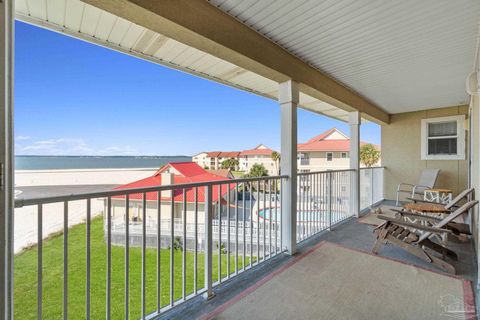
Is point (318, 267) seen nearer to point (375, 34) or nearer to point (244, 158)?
point (375, 34)

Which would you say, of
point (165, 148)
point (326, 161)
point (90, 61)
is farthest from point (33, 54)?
point (326, 161)

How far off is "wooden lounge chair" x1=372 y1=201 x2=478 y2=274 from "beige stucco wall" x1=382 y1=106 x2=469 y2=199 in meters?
3.57

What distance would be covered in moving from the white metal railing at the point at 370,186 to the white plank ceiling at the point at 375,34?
2.35 meters

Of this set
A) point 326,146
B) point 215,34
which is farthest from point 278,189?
point 326,146

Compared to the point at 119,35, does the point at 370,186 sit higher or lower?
lower

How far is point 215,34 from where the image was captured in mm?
1930

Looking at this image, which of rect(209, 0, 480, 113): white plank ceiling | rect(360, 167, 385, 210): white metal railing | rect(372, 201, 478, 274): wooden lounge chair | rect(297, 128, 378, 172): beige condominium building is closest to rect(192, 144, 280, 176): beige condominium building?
rect(297, 128, 378, 172): beige condominium building

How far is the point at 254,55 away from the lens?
2275mm

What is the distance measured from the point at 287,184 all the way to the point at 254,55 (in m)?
1.56

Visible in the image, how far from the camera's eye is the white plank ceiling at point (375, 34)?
1.90 metres

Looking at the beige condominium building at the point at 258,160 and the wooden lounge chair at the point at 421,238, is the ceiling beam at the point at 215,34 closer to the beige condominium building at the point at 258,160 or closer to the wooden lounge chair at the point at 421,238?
the wooden lounge chair at the point at 421,238

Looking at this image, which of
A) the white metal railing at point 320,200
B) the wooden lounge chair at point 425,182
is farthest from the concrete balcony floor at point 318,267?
the wooden lounge chair at point 425,182

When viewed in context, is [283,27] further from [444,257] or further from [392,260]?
[444,257]

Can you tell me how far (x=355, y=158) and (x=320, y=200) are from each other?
149 cm
